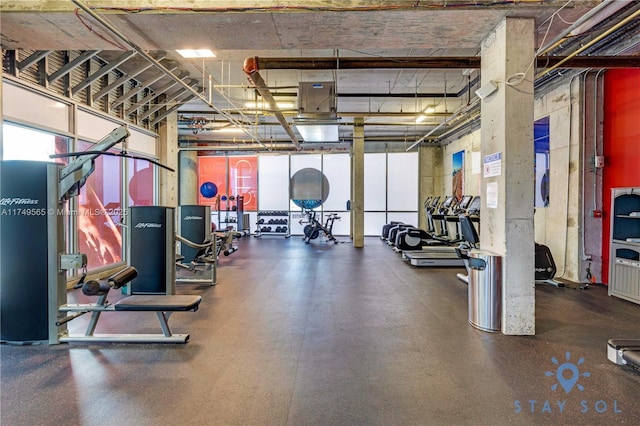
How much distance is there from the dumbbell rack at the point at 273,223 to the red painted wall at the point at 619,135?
9175 mm

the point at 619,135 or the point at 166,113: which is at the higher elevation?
the point at 166,113

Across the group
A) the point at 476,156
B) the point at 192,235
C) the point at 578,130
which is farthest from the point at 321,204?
the point at 578,130

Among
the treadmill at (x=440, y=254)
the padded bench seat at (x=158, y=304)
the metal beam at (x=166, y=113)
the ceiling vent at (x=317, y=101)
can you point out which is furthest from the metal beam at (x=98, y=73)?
the treadmill at (x=440, y=254)

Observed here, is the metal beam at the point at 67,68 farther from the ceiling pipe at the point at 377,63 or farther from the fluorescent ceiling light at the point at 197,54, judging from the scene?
the ceiling pipe at the point at 377,63

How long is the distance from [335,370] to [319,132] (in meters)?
6.84

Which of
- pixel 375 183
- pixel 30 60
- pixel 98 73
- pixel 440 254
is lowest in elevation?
pixel 440 254

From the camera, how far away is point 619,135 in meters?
4.98

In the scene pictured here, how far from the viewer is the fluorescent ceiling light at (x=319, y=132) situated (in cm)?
797

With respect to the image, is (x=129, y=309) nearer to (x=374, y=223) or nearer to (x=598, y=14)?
(x=598, y=14)

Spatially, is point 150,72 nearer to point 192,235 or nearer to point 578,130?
point 192,235

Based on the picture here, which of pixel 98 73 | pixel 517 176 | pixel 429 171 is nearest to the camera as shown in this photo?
pixel 517 176

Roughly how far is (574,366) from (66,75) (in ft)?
23.6

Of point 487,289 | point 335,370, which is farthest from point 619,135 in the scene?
point 335,370

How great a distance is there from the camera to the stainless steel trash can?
3314mm
